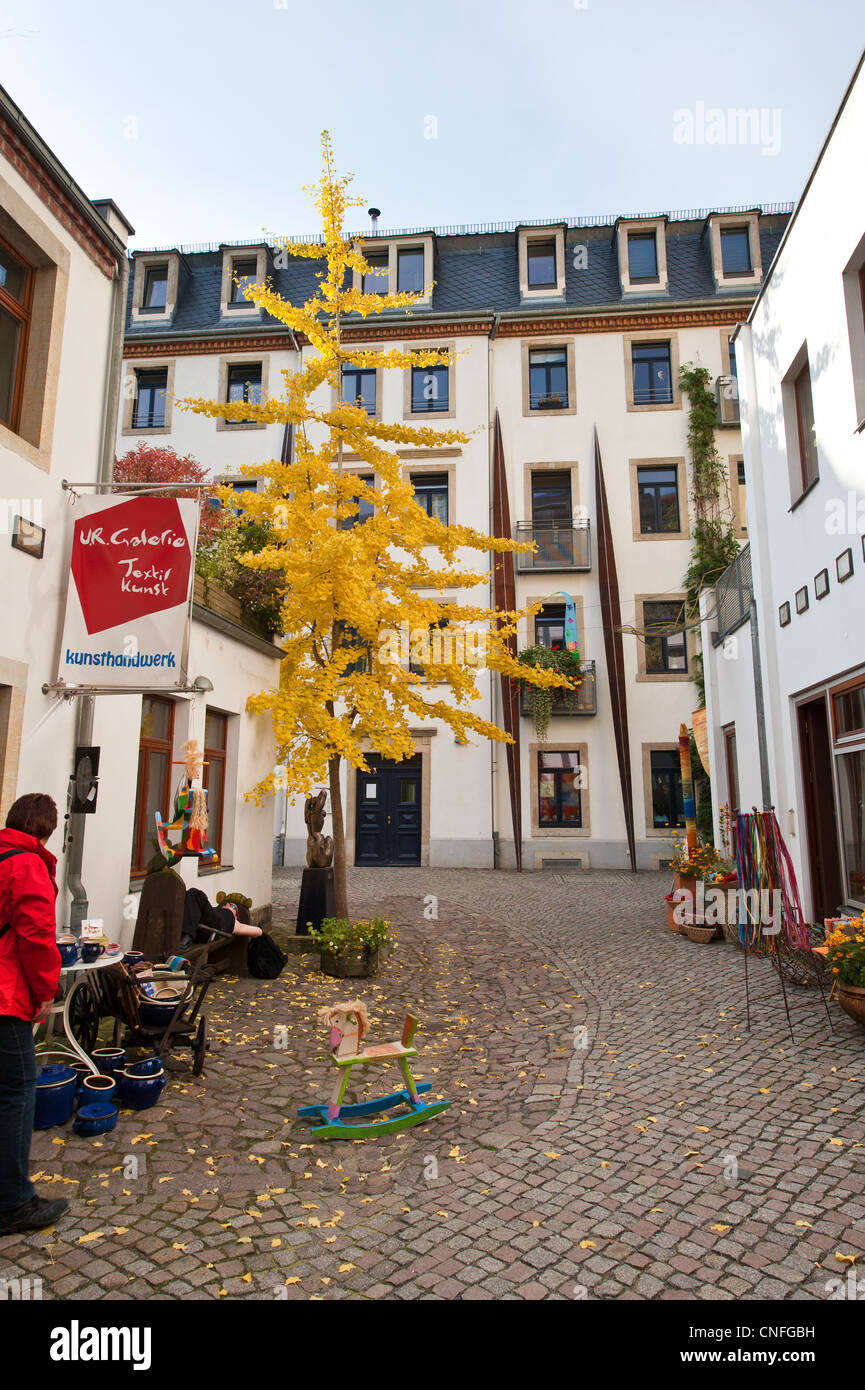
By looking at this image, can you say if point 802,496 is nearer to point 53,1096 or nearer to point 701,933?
point 701,933

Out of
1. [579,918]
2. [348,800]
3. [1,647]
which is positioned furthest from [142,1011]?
[348,800]

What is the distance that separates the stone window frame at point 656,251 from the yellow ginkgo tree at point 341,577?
15.4 metres

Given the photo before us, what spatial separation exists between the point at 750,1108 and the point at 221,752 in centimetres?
724

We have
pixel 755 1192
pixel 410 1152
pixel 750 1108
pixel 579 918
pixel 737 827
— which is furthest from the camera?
pixel 579 918

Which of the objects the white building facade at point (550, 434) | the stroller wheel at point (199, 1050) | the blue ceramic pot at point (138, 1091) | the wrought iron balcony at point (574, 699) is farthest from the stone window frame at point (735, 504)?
the blue ceramic pot at point (138, 1091)

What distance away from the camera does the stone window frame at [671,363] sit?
72.6ft

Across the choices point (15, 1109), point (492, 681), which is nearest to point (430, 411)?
point (492, 681)

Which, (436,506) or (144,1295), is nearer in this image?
(144,1295)

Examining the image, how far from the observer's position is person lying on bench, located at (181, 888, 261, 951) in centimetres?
745

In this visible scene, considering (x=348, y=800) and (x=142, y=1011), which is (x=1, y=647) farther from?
(x=348, y=800)

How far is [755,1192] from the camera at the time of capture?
390cm

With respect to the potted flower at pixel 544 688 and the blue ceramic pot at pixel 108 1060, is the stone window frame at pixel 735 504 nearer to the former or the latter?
the potted flower at pixel 544 688

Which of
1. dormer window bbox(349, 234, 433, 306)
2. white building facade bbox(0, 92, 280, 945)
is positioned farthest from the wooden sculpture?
dormer window bbox(349, 234, 433, 306)
